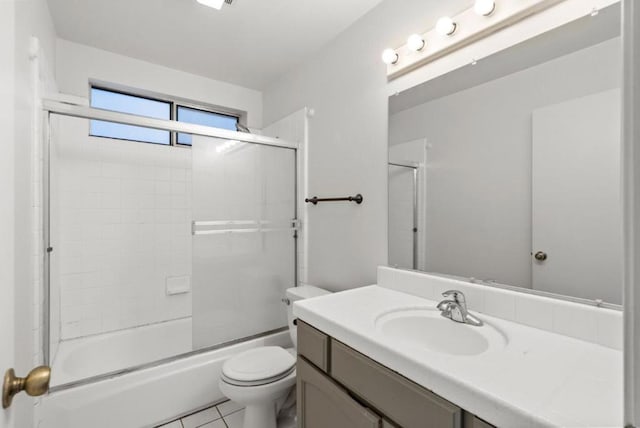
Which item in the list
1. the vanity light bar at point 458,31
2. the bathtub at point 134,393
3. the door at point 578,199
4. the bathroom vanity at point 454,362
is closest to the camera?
the bathroom vanity at point 454,362

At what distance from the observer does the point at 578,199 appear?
3.37ft

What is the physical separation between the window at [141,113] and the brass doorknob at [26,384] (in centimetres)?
206

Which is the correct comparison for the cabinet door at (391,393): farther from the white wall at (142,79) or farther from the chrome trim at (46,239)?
the white wall at (142,79)

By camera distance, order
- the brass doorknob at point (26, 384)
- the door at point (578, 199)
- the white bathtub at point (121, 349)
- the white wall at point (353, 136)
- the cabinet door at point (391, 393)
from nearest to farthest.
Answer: the brass doorknob at point (26, 384), the cabinet door at point (391, 393), the door at point (578, 199), the white wall at point (353, 136), the white bathtub at point (121, 349)

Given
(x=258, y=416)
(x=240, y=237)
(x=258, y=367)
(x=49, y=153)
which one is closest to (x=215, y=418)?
(x=258, y=416)

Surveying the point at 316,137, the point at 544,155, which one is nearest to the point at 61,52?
the point at 316,137

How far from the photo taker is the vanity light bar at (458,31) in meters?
1.16

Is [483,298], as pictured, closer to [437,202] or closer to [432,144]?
[437,202]

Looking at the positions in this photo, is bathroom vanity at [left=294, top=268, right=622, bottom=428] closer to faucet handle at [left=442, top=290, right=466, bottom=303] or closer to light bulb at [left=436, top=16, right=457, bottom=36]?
faucet handle at [left=442, top=290, right=466, bottom=303]

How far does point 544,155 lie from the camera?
1111mm

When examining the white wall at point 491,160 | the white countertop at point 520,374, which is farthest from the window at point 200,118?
the white countertop at point 520,374

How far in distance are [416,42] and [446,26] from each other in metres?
0.16

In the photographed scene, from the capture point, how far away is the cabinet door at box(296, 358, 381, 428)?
99 cm

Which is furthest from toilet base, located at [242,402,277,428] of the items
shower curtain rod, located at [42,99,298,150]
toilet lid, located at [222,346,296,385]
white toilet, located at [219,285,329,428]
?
shower curtain rod, located at [42,99,298,150]
